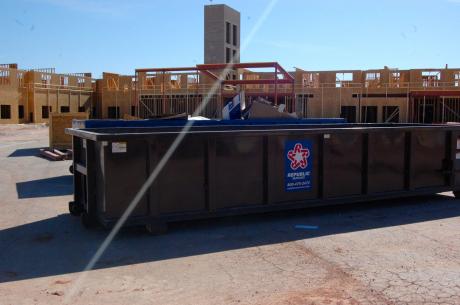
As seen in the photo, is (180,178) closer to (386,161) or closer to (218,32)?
(386,161)

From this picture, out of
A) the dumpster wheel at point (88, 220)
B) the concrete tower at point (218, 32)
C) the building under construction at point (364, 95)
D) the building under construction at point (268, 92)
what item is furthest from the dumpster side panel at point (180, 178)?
the concrete tower at point (218, 32)

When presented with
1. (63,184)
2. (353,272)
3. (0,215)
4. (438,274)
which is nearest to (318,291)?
(353,272)

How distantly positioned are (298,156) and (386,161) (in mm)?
1799

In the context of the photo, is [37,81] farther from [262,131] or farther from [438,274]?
[438,274]

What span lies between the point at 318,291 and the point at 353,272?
696 millimetres

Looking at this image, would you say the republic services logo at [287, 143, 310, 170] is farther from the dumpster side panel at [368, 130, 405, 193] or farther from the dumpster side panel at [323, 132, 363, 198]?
the dumpster side panel at [368, 130, 405, 193]

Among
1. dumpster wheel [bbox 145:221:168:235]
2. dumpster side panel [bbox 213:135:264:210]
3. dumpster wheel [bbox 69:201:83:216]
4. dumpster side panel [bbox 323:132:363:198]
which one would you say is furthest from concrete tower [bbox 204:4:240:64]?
dumpster wheel [bbox 145:221:168:235]

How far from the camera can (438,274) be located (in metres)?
5.10

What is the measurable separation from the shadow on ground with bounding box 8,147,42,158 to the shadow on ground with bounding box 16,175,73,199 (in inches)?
229

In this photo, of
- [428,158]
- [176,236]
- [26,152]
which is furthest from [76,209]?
[26,152]

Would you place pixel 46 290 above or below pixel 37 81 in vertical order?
below

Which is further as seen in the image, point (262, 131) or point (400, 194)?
point (400, 194)

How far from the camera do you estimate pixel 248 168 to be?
7.21 metres

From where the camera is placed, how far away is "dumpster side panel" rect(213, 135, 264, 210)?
6.96 m
